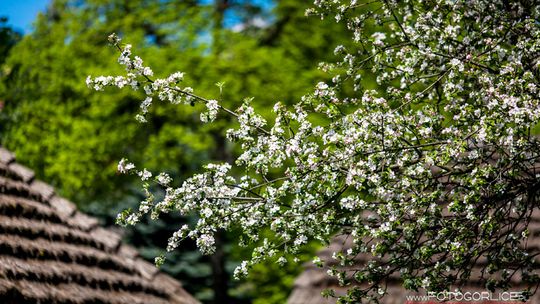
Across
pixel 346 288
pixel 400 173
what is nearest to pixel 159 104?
pixel 346 288

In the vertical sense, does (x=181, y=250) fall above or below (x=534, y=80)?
above

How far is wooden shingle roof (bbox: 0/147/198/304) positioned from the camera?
495 centimetres

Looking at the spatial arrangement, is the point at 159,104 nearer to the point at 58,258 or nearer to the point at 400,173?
the point at 58,258

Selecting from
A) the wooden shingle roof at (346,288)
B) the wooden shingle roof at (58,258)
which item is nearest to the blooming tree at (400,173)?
the wooden shingle roof at (58,258)

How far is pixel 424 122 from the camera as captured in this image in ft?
13.0

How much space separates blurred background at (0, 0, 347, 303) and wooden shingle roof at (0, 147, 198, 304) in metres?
12.2

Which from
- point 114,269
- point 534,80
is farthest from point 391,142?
point 114,269

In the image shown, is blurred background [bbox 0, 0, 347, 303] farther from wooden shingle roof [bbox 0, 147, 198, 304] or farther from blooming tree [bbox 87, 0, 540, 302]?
blooming tree [bbox 87, 0, 540, 302]

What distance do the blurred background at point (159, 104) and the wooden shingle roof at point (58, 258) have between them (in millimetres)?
12230

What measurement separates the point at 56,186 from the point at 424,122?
1832cm

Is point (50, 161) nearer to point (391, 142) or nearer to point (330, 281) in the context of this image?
point (330, 281)

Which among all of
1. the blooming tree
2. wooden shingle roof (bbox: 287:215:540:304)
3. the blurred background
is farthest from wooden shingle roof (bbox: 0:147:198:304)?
the blurred background

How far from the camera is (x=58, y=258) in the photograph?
18.5 feet

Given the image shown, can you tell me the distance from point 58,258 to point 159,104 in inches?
592
